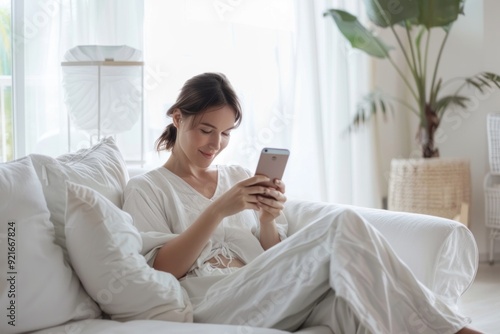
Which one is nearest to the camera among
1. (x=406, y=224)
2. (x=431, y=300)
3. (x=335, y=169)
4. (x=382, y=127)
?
(x=431, y=300)

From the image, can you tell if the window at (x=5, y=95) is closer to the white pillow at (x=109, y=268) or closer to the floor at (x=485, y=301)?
the white pillow at (x=109, y=268)

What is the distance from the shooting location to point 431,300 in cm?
173

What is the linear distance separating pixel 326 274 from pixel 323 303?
3.7 inches

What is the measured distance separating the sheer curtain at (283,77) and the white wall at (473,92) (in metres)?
0.31

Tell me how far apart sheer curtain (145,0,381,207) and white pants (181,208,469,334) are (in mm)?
2043

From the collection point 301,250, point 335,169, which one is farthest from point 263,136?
point 301,250

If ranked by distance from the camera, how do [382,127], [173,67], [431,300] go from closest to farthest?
[431,300], [173,67], [382,127]

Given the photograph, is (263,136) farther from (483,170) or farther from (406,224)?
(406,224)

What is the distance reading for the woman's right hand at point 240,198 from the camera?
2035 mm

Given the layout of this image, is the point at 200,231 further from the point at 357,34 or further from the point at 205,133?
the point at 357,34

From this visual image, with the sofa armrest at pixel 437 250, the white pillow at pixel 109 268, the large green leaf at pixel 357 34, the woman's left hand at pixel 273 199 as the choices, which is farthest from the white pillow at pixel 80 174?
the large green leaf at pixel 357 34

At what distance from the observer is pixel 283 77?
4.20 metres

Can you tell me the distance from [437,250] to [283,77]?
2.34 metres

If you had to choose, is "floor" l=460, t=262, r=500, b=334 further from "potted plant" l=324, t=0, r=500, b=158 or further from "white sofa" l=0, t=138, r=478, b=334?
"white sofa" l=0, t=138, r=478, b=334
